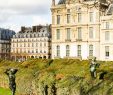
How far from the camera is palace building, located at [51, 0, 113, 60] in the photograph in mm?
66812

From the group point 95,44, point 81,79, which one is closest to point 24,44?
point 95,44

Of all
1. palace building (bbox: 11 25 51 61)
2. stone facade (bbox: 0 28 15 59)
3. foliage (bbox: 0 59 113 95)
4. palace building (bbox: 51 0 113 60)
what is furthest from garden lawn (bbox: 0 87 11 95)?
stone facade (bbox: 0 28 15 59)

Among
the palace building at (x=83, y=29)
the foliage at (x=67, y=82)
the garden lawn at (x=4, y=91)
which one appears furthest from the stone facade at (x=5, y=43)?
the foliage at (x=67, y=82)

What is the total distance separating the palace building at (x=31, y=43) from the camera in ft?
421

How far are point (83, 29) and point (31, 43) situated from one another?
6577 centimetres

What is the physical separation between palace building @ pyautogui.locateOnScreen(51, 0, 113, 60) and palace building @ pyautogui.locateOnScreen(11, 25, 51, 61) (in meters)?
52.9

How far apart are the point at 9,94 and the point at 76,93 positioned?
36.2 feet

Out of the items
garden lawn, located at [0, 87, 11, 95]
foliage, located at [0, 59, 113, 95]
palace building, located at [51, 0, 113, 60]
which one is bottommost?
garden lawn, located at [0, 87, 11, 95]

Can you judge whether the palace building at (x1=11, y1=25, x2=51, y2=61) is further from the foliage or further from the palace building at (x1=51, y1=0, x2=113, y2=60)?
the foliage

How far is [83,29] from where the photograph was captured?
70.0 metres

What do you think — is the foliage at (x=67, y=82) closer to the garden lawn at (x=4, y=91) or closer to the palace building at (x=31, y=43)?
the garden lawn at (x=4, y=91)

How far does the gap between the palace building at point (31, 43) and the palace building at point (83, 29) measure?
52.9 m

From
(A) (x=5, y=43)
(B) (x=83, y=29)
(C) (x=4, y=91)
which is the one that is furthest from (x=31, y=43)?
(C) (x=4, y=91)

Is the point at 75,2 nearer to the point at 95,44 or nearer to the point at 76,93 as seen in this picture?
the point at 95,44
